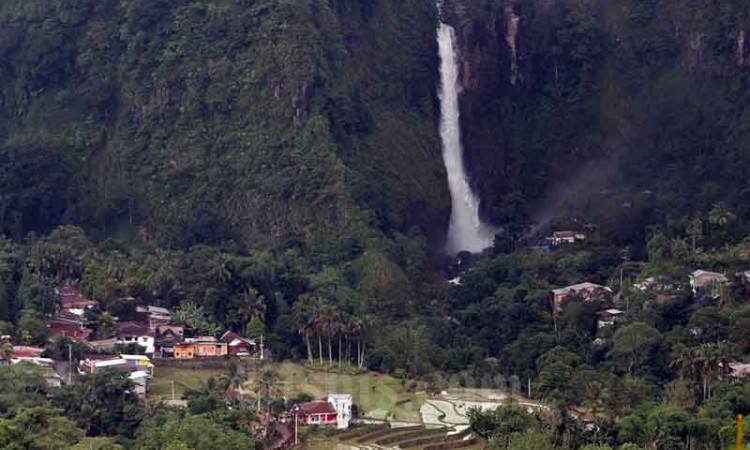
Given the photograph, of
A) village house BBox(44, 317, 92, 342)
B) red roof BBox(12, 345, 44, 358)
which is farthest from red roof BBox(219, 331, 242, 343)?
red roof BBox(12, 345, 44, 358)

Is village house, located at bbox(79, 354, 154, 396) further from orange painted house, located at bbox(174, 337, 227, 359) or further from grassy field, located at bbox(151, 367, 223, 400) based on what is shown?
orange painted house, located at bbox(174, 337, 227, 359)

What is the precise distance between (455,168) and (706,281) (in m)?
17.5

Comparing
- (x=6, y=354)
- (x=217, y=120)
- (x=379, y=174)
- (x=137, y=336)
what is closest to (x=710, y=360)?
(x=137, y=336)

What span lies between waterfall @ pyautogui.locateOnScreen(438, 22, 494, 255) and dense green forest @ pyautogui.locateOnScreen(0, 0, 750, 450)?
50cm

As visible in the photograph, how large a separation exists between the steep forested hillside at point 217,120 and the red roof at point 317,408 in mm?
15823

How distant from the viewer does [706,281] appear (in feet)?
234

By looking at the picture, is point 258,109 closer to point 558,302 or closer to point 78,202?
point 78,202

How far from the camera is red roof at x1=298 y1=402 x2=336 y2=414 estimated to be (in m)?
62.9

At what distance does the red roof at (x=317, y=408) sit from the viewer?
62906mm

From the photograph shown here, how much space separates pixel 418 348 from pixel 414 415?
5.57 metres

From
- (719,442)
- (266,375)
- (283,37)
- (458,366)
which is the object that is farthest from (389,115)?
(719,442)

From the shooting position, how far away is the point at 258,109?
3216 inches

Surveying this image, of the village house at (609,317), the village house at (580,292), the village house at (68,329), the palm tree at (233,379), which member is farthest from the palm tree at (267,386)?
the village house at (580,292)

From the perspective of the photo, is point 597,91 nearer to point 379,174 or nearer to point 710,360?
point 379,174
